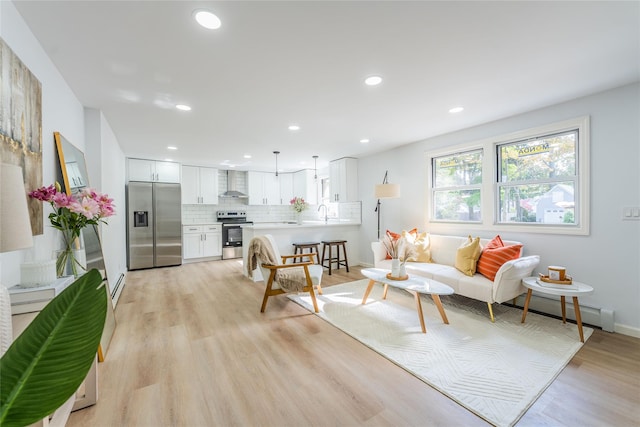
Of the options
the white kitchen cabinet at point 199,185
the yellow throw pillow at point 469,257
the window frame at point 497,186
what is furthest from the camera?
the white kitchen cabinet at point 199,185

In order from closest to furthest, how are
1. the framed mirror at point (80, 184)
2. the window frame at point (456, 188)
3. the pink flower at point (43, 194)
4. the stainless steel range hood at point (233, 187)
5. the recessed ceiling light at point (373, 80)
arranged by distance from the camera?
the pink flower at point (43, 194) < the framed mirror at point (80, 184) < the recessed ceiling light at point (373, 80) < the window frame at point (456, 188) < the stainless steel range hood at point (233, 187)

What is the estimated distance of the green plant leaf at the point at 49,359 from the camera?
1.42ft

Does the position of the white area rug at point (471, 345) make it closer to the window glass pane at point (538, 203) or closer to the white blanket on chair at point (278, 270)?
the white blanket on chair at point (278, 270)

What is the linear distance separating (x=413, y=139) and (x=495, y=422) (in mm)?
3844

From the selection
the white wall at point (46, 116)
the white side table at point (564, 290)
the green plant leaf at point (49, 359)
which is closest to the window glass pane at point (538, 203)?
the white side table at point (564, 290)

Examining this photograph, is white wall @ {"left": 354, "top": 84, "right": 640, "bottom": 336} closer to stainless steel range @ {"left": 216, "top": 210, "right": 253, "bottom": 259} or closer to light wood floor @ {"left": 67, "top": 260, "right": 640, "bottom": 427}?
light wood floor @ {"left": 67, "top": 260, "right": 640, "bottom": 427}

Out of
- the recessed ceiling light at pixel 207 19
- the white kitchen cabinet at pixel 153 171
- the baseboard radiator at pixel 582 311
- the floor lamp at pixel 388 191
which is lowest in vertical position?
the baseboard radiator at pixel 582 311

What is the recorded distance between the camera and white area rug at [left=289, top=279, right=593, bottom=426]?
69.9 inches

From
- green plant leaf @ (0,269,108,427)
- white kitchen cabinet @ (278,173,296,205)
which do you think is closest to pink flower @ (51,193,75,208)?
green plant leaf @ (0,269,108,427)

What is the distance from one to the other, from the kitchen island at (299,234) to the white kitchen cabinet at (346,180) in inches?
23.4

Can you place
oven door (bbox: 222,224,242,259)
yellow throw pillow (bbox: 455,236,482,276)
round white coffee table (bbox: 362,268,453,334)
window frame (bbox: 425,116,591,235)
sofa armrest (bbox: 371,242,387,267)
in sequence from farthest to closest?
oven door (bbox: 222,224,242,259), sofa armrest (bbox: 371,242,387,267), yellow throw pillow (bbox: 455,236,482,276), window frame (bbox: 425,116,591,235), round white coffee table (bbox: 362,268,453,334)

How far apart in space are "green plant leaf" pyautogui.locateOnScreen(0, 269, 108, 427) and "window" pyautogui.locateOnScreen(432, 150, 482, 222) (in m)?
4.31

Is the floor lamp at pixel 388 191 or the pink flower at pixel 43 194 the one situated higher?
the floor lamp at pixel 388 191

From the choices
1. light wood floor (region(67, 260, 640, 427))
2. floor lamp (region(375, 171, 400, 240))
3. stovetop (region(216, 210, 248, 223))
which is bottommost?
light wood floor (region(67, 260, 640, 427))
